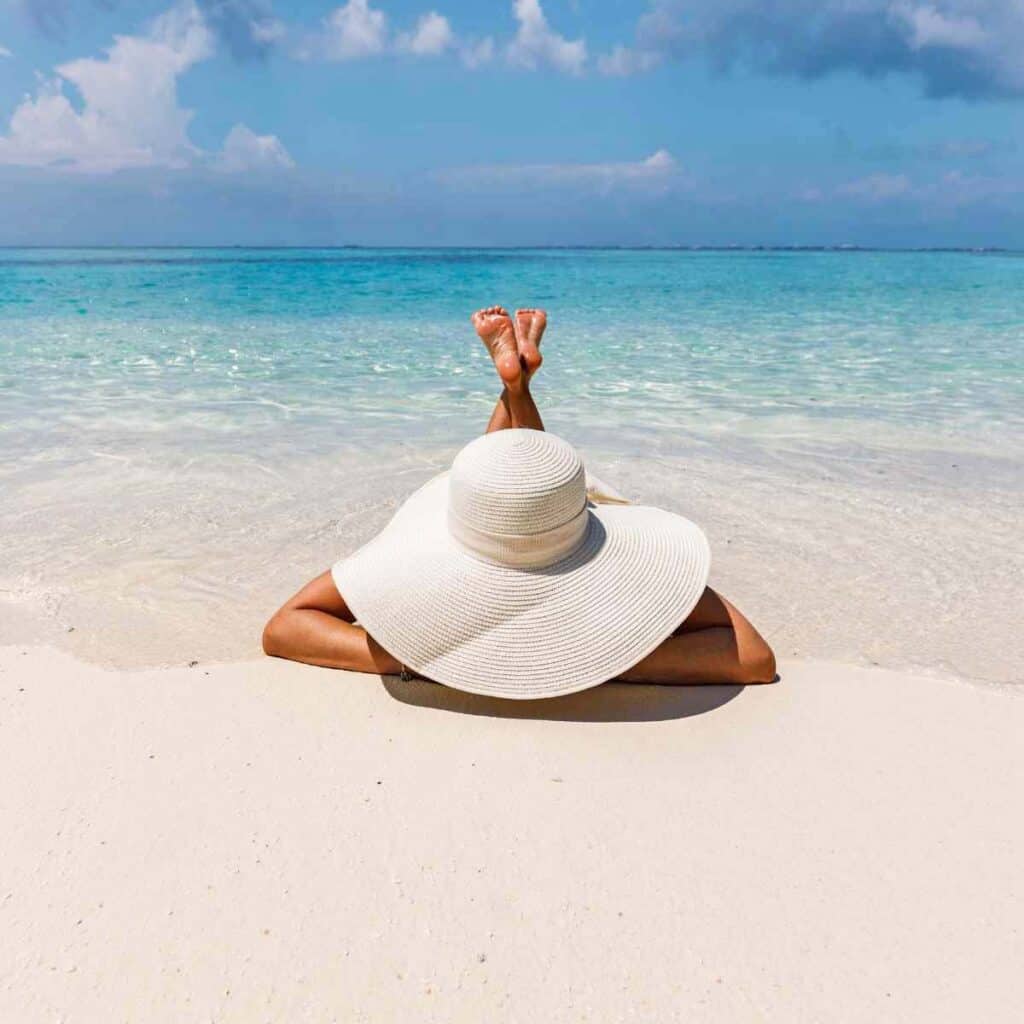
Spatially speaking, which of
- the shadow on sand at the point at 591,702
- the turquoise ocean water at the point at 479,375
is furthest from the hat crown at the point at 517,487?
the turquoise ocean water at the point at 479,375

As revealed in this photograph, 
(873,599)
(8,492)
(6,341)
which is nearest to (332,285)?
(6,341)

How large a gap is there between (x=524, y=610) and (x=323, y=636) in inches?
27.5

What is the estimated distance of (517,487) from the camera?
2129mm

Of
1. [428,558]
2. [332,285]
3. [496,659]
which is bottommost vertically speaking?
[332,285]

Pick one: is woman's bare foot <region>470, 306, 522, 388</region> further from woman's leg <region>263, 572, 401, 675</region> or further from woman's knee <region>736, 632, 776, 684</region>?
woman's knee <region>736, 632, 776, 684</region>

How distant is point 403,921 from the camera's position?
161cm

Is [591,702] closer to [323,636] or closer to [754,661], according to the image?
[754,661]

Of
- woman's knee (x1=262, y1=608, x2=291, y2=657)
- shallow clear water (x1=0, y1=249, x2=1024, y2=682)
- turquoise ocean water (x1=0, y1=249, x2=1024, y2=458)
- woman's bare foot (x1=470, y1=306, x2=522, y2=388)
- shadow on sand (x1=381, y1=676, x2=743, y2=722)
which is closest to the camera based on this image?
shadow on sand (x1=381, y1=676, x2=743, y2=722)

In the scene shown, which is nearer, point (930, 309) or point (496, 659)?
point (496, 659)

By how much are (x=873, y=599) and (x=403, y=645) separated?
6.10 ft

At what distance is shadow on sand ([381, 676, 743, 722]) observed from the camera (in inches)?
91.4

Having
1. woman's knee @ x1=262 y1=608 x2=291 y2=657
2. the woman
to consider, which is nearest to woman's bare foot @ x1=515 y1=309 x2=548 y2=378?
the woman

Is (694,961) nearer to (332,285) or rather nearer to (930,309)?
(930,309)

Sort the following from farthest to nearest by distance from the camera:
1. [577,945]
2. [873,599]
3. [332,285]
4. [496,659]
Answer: [332,285]
[873,599]
[496,659]
[577,945]
